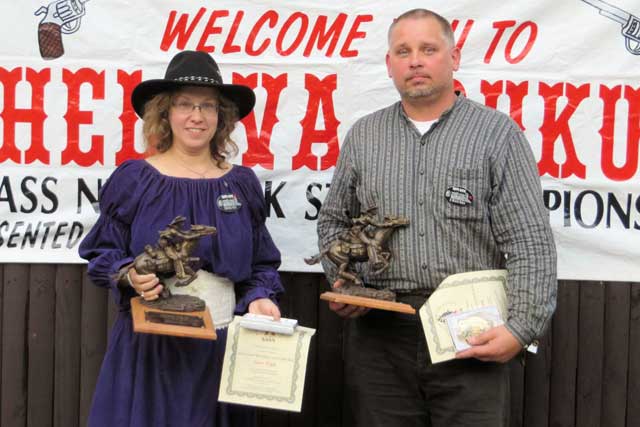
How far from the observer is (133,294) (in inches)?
97.3

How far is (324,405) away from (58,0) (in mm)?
2340

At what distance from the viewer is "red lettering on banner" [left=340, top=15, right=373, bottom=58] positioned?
11.0ft

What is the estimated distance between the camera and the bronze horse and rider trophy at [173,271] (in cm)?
224

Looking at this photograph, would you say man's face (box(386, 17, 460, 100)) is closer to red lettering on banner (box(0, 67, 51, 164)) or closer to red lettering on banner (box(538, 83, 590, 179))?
red lettering on banner (box(538, 83, 590, 179))

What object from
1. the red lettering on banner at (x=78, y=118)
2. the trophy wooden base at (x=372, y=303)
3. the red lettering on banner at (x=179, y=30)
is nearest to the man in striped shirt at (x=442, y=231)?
the trophy wooden base at (x=372, y=303)

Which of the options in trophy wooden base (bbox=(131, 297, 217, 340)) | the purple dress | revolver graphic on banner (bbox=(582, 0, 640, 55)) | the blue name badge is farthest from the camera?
revolver graphic on banner (bbox=(582, 0, 640, 55))

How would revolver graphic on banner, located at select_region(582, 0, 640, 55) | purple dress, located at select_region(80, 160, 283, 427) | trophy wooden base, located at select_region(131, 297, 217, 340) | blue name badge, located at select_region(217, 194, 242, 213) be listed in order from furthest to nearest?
revolver graphic on banner, located at select_region(582, 0, 640, 55) < blue name badge, located at select_region(217, 194, 242, 213) < purple dress, located at select_region(80, 160, 283, 427) < trophy wooden base, located at select_region(131, 297, 217, 340)

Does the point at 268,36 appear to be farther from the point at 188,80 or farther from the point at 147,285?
the point at 147,285

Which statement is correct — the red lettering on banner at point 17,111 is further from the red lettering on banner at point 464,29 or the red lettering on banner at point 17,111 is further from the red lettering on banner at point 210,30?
the red lettering on banner at point 464,29

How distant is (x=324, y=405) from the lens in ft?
11.6

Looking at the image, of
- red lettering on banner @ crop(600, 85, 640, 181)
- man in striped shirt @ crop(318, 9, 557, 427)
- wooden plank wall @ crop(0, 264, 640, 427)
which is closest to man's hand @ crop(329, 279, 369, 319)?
man in striped shirt @ crop(318, 9, 557, 427)

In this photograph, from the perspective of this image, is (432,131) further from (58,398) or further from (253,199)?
(58,398)

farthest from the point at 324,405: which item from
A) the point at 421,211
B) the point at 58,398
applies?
the point at 421,211

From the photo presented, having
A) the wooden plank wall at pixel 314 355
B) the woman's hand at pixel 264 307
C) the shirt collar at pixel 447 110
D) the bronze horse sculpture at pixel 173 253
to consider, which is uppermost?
the shirt collar at pixel 447 110
